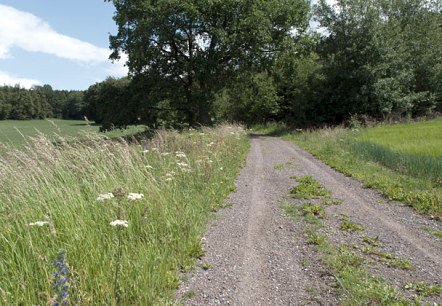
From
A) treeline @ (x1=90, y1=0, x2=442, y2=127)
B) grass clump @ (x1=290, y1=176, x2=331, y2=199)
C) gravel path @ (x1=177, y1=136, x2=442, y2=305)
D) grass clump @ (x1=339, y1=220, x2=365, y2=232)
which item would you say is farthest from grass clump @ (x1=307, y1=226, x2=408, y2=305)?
treeline @ (x1=90, y1=0, x2=442, y2=127)

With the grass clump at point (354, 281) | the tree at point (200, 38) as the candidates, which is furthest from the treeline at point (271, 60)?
the grass clump at point (354, 281)

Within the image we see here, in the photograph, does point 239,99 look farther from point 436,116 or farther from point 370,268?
point 370,268

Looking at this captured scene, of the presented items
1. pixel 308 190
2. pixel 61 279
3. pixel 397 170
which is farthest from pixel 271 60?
pixel 61 279

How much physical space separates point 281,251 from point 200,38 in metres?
23.5

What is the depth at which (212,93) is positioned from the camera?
2603cm

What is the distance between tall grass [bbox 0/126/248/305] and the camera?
3229 mm

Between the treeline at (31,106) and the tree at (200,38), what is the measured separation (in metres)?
68.3

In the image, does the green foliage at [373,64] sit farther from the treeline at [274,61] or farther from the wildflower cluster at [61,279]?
the wildflower cluster at [61,279]

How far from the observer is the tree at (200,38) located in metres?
23.3

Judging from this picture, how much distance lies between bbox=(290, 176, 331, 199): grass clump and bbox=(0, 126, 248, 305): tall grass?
2.59 m

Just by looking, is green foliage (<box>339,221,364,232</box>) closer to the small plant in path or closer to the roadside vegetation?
the roadside vegetation

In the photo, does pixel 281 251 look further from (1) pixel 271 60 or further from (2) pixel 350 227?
(1) pixel 271 60

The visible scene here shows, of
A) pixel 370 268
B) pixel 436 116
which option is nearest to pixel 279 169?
pixel 370 268

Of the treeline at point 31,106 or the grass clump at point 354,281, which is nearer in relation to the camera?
the grass clump at point 354,281
